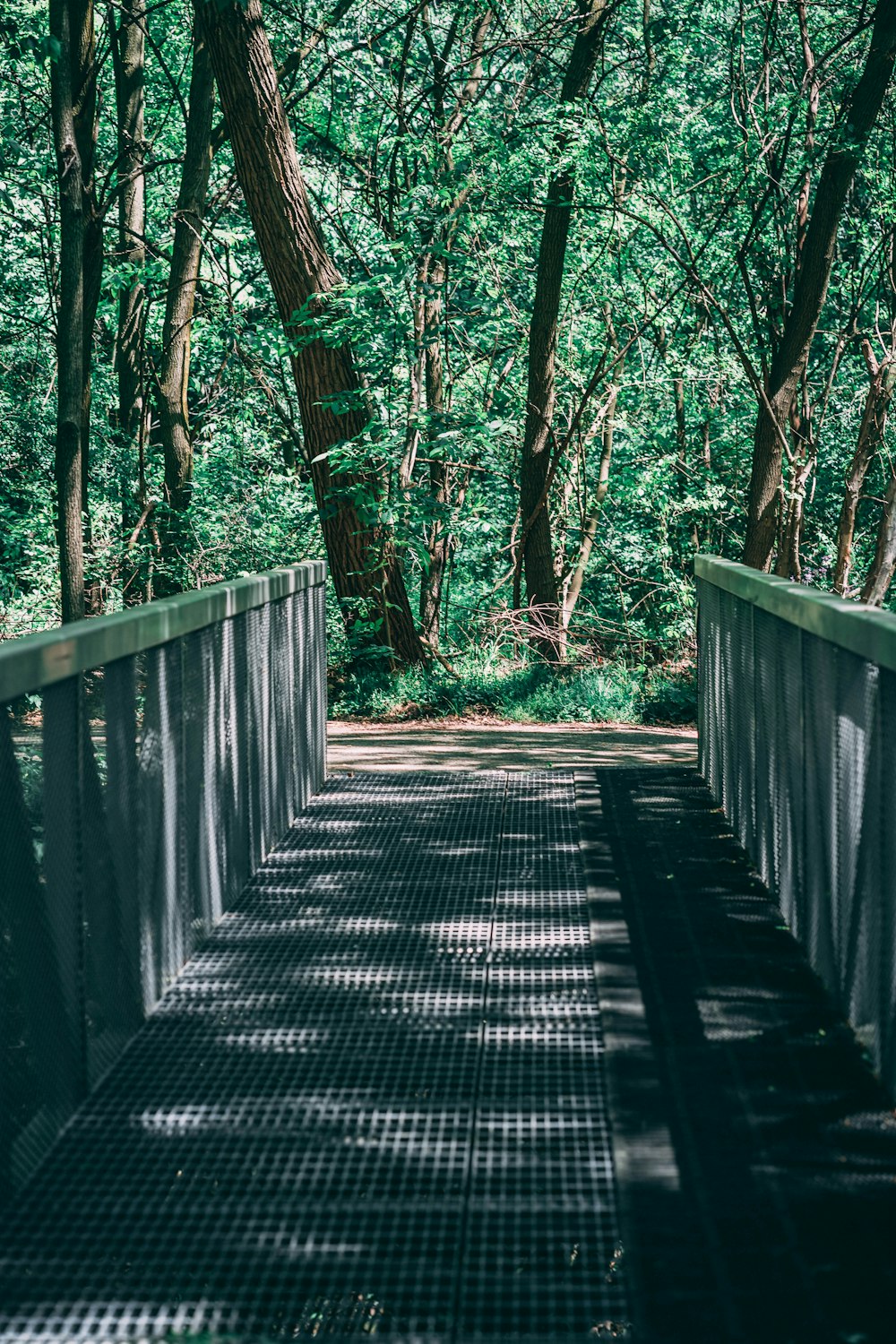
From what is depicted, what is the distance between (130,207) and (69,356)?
341 inches

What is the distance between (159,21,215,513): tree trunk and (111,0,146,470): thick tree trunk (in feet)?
1.90

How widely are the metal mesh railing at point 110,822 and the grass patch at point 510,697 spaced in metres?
5.09

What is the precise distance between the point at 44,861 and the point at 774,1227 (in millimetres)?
1995

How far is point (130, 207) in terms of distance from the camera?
18891 mm

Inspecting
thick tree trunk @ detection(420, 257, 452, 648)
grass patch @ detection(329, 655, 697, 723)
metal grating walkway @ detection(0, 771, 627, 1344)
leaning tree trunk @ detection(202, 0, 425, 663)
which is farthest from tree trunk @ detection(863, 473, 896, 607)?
metal grating walkway @ detection(0, 771, 627, 1344)

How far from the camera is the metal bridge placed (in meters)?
2.92

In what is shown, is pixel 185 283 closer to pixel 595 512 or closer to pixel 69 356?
pixel 69 356

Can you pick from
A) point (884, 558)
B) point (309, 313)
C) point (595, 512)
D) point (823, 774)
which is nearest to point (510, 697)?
point (309, 313)

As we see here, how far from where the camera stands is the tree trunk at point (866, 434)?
14.7 meters

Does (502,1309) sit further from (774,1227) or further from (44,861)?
(44,861)

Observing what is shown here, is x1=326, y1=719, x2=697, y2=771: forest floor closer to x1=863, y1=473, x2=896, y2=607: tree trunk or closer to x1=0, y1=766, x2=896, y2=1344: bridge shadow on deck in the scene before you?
x1=863, y1=473, x2=896, y2=607: tree trunk

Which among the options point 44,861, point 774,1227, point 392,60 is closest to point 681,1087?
point 774,1227

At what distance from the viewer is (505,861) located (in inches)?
253

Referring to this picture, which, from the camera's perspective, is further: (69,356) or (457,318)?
(457,318)
